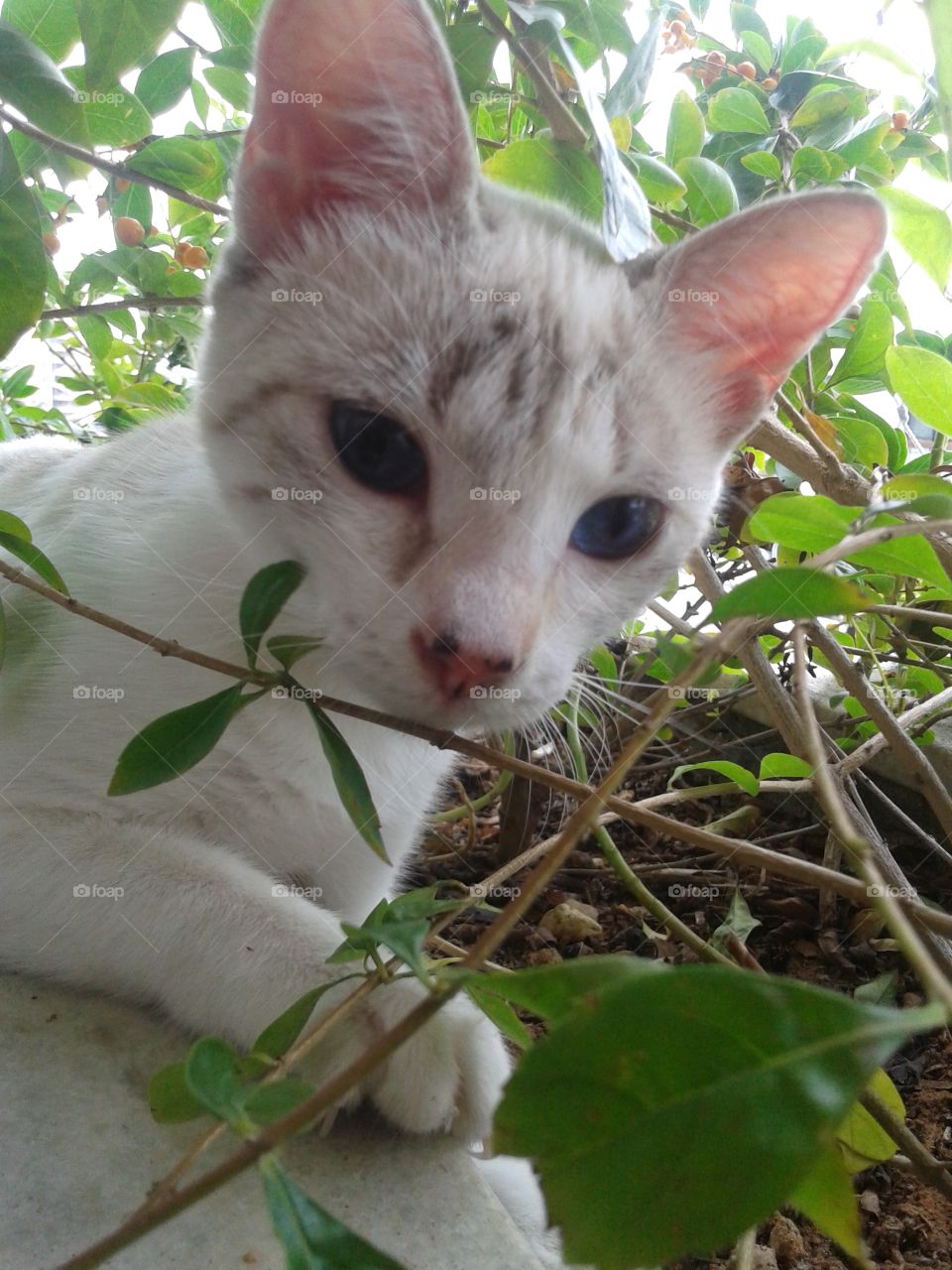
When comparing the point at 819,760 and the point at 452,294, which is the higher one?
the point at 452,294

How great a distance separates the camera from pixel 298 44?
115 cm

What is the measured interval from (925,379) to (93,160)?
1.34m

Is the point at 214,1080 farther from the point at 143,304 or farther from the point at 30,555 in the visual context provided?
the point at 143,304

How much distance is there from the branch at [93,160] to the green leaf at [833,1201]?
1.42 metres

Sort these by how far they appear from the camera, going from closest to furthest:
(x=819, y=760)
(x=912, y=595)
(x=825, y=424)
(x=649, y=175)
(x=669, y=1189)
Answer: (x=669, y=1189) → (x=819, y=760) → (x=649, y=175) → (x=825, y=424) → (x=912, y=595)

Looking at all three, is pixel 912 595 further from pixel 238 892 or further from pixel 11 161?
pixel 11 161

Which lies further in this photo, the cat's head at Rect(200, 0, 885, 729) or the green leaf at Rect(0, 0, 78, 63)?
the green leaf at Rect(0, 0, 78, 63)

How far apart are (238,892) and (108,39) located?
3.80 ft

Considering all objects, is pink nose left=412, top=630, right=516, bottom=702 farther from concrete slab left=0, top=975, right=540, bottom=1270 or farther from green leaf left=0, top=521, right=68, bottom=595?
concrete slab left=0, top=975, right=540, bottom=1270

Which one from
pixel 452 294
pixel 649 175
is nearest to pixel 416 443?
pixel 452 294

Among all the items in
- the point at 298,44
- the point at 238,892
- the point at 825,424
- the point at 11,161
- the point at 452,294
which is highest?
the point at 298,44

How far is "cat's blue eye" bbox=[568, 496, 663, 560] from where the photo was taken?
1.28 m

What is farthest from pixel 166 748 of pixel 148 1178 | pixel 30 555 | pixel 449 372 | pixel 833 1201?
pixel 833 1201

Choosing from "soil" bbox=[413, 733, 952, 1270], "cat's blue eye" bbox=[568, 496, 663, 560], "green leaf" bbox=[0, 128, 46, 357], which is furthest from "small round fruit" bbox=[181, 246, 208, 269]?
"soil" bbox=[413, 733, 952, 1270]
